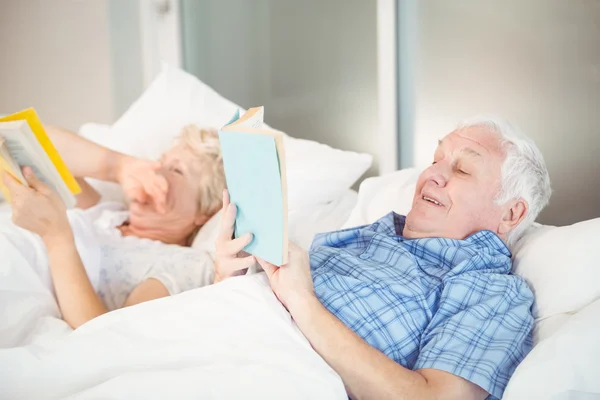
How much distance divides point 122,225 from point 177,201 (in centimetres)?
22

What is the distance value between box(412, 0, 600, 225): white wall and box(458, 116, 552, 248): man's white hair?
32 centimetres

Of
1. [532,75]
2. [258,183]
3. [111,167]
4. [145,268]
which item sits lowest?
[145,268]

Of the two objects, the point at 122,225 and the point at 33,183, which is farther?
the point at 122,225

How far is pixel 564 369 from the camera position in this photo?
998 mm

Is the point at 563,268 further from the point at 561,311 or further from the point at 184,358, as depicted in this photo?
the point at 184,358

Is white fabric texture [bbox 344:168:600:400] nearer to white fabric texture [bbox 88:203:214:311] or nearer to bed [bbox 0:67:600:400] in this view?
bed [bbox 0:67:600:400]

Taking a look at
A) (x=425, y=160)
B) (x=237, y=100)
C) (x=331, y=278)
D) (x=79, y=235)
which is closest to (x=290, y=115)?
(x=237, y=100)

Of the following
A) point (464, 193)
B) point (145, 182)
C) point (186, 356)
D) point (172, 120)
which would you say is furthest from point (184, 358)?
point (172, 120)

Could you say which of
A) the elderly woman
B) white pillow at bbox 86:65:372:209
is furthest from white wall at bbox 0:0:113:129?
the elderly woman

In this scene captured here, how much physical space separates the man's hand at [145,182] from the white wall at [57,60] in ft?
4.25

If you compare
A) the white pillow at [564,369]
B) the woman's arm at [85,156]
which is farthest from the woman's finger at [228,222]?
the woman's arm at [85,156]

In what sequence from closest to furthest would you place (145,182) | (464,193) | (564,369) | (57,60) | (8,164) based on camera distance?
(564,369) → (464,193) → (8,164) → (145,182) → (57,60)

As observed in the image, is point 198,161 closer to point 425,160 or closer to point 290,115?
point 290,115

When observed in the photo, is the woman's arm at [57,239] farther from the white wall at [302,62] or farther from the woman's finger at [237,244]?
the white wall at [302,62]
